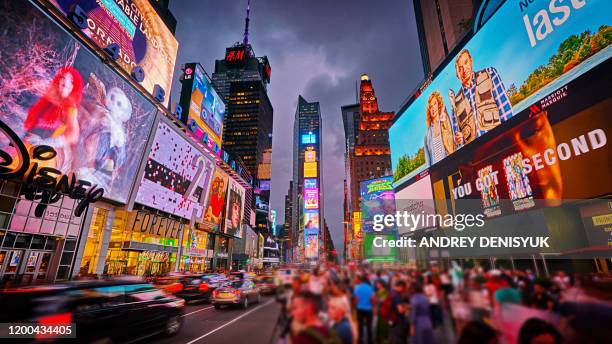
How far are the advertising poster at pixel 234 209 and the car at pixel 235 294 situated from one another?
150 ft

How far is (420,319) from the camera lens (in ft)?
12.1

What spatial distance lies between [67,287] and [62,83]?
22.1m

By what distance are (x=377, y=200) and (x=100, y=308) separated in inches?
2711

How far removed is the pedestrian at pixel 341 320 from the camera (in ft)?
11.4

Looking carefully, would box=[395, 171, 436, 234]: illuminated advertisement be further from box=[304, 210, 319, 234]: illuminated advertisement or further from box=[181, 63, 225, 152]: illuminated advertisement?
box=[304, 210, 319, 234]: illuminated advertisement

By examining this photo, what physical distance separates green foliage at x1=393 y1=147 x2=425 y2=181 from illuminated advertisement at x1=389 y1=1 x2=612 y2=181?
1.78 m

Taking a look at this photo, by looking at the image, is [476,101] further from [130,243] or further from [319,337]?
[130,243]

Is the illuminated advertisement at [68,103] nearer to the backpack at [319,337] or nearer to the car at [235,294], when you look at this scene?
the car at [235,294]

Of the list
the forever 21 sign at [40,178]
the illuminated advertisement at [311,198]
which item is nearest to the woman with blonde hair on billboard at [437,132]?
the forever 21 sign at [40,178]

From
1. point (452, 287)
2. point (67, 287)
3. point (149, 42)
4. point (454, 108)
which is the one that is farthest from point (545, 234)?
point (149, 42)

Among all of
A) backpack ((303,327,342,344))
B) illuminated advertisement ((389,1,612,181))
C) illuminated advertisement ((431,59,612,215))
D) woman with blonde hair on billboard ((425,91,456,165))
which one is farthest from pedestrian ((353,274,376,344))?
woman with blonde hair on billboard ((425,91,456,165))

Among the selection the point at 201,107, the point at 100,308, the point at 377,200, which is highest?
the point at 201,107

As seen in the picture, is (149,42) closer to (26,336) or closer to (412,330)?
(26,336)

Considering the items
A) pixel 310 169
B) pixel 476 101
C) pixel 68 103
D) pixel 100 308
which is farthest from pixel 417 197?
pixel 310 169
